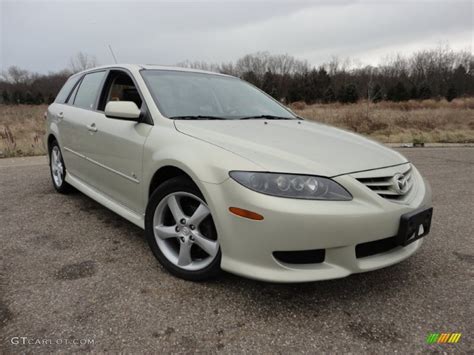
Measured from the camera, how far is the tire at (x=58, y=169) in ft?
13.9

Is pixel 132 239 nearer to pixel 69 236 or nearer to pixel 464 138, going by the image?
pixel 69 236

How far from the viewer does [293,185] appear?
6.15 feet

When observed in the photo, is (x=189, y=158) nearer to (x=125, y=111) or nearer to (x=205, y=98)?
(x=125, y=111)

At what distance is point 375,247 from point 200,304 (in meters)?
1.08

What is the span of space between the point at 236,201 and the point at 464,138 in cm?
1229

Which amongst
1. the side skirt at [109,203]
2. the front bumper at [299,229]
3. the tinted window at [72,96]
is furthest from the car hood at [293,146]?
the tinted window at [72,96]

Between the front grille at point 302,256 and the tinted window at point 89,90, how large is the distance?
8.19ft

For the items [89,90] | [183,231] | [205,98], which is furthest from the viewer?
[89,90]

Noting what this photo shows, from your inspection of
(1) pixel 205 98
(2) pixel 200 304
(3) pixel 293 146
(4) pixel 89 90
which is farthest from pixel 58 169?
(3) pixel 293 146

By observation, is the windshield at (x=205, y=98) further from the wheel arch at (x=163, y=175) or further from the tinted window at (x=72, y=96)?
the tinted window at (x=72, y=96)

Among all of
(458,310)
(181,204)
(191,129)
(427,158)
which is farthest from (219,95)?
(427,158)

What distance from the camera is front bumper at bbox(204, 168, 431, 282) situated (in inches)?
71.4

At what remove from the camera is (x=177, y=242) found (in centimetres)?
251

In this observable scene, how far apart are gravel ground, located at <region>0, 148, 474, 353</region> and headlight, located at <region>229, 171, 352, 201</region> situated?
0.69 metres
